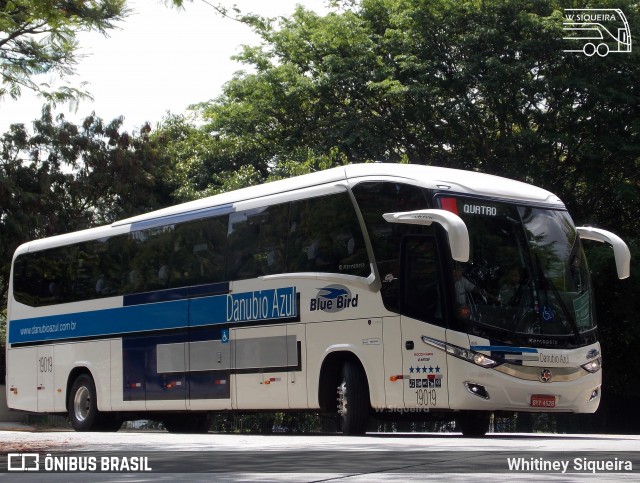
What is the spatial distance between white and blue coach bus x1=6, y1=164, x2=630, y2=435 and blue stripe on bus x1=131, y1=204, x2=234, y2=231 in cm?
4

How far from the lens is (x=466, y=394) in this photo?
15.5m

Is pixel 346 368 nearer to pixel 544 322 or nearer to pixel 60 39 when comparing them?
pixel 544 322

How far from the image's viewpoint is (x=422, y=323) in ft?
52.1

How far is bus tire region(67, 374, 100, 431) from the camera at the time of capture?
22281 millimetres

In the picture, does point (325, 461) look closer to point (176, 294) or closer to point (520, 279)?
point (520, 279)

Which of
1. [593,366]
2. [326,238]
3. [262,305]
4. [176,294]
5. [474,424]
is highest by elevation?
[326,238]

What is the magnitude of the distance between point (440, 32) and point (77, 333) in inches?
597

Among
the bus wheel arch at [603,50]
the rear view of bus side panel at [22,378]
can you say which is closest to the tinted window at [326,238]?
the rear view of bus side panel at [22,378]

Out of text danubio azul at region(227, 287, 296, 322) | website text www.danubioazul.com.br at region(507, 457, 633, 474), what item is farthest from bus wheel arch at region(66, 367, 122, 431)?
website text www.danubioazul.com.br at region(507, 457, 633, 474)

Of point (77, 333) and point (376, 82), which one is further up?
point (376, 82)

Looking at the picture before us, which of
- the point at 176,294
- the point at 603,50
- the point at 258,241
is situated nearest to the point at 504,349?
the point at 258,241

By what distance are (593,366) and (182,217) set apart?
7588 mm

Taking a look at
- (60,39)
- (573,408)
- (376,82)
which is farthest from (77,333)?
(376,82)

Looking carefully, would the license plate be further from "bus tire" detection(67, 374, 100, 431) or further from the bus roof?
"bus tire" detection(67, 374, 100, 431)
